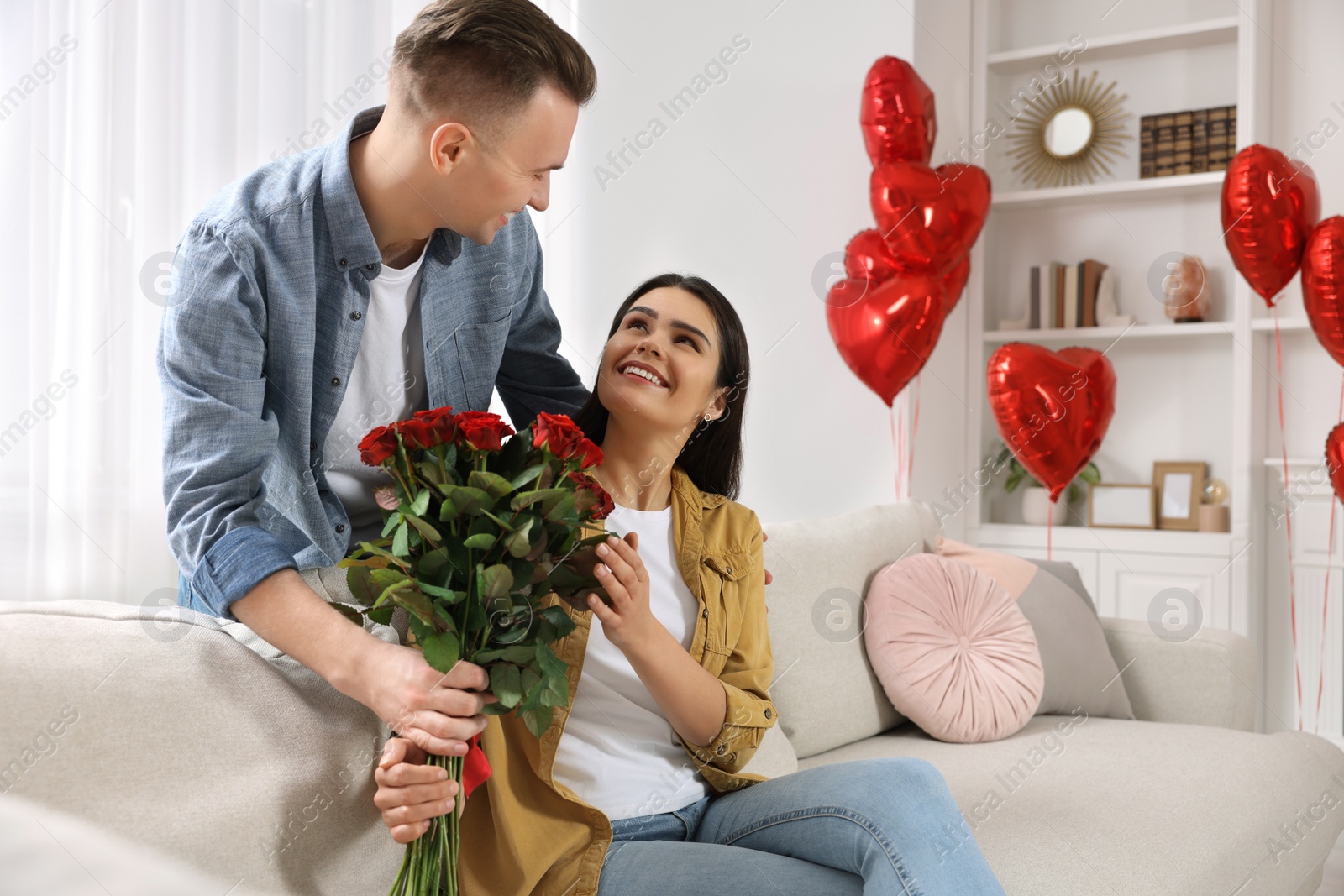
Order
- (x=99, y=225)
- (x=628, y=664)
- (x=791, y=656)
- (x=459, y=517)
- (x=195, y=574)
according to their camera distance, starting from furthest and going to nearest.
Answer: (x=791, y=656)
(x=99, y=225)
(x=628, y=664)
(x=195, y=574)
(x=459, y=517)

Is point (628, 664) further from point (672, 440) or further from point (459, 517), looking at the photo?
point (459, 517)

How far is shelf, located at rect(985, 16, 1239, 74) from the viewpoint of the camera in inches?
146

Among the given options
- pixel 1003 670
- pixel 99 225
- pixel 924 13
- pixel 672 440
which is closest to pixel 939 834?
pixel 672 440

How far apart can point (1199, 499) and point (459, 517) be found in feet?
11.2

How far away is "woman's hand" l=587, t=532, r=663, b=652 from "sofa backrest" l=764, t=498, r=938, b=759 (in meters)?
0.82

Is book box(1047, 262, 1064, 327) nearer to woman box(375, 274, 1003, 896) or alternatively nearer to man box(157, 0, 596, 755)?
woman box(375, 274, 1003, 896)

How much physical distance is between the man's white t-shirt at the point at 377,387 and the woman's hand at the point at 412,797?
440 millimetres

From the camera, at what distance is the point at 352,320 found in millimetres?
1349

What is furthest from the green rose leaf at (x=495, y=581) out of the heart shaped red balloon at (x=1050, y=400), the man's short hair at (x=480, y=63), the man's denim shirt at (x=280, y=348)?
the heart shaped red balloon at (x=1050, y=400)

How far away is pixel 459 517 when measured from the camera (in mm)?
1008

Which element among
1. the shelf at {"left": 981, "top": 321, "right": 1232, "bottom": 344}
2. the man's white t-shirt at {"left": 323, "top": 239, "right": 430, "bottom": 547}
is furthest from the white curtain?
the shelf at {"left": 981, "top": 321, "right": 1232, "bottom": 344}

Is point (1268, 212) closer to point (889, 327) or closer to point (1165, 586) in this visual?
point (889, 327)

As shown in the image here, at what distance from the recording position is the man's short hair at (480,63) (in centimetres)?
126

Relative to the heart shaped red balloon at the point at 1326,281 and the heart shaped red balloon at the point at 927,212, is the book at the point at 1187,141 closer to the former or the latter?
the heart shaped red balloon at the point at 1326,281
